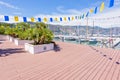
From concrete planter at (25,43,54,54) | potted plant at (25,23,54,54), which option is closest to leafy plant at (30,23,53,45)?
potted plant at (25,23,54,54)

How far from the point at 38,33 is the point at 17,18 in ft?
16.1

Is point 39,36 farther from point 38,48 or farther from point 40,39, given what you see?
point 38,48

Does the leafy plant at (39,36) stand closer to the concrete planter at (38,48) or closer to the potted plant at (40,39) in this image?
the potted plant at (40,39)

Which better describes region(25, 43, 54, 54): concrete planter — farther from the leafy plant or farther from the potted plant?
the leafy plant

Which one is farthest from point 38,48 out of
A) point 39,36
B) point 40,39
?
point 39,36

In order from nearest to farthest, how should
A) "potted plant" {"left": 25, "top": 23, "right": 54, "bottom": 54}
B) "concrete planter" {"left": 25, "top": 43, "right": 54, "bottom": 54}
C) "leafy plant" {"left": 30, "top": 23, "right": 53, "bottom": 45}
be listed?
"concrete planter" {"left": 25, "top": 43, "right": 54, "bottom": 54} < "potted plant" {"left": 25, "top": 23, "right": 54, "bottom": 54} < "leafy plant" {"left": 30, "top": 23, "right": 53, "bottom": 45}

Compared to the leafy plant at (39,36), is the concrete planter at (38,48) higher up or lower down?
lower down

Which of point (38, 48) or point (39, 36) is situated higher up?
point (39, 36)

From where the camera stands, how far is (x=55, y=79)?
15.6 ft

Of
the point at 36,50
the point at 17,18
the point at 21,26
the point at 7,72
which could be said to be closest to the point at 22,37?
the point at 17,18

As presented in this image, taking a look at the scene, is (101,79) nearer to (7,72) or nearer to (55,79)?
(55,79)

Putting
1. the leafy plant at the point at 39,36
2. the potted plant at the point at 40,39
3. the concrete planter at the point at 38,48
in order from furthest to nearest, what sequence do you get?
the leafy plant at the point at 39,36, the potted plant at the point at 40,39, the concrete planter at the point at 38,48

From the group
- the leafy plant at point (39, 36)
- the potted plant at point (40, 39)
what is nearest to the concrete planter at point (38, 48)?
the potted plant at point (40, 39)

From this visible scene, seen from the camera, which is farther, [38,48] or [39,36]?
[39,36]
